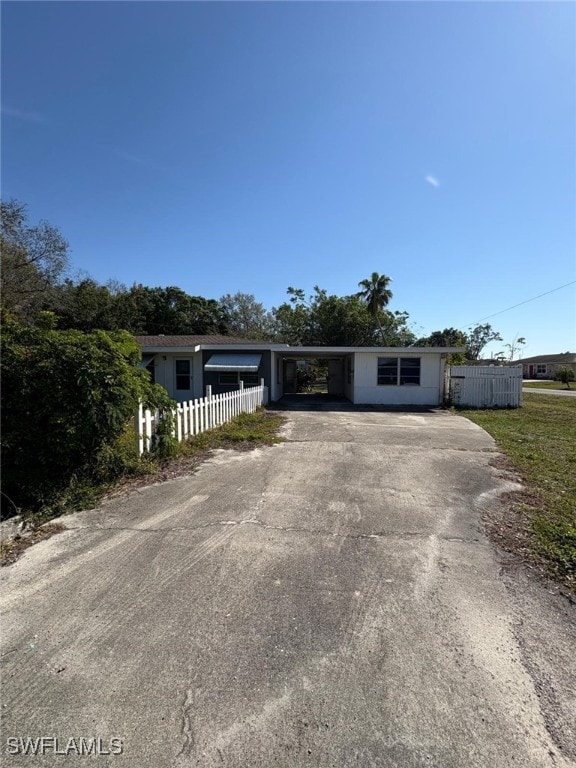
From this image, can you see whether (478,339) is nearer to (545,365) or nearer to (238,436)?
(545,365)

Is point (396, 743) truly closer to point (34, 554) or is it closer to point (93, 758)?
point (93, 758)

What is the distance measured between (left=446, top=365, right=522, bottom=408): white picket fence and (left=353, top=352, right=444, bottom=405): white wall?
3.17 ft

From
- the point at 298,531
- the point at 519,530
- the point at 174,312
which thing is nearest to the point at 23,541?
the point at 298,531

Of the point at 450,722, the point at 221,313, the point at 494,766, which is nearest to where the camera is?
the point at 494,766

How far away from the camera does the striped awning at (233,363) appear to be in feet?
49.8

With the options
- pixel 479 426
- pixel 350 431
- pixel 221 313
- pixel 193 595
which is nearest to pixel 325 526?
pixel 193 595

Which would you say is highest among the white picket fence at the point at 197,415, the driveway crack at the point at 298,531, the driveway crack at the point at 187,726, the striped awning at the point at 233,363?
the striped awning at the point at 233,363

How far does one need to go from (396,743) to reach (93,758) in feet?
4.17

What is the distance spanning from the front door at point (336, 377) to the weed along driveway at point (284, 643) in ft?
57.8

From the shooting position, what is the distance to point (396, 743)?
5.40ft

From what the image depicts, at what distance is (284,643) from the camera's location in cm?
221

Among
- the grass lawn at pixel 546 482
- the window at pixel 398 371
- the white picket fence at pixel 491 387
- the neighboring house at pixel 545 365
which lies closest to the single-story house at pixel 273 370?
the window at pixel 398 371

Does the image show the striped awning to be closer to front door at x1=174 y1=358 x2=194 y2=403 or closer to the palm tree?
front door at x1=174 y1=358 x2=194 y2=403

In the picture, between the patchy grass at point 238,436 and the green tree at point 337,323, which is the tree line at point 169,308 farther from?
the patchy grass at point 238,436
